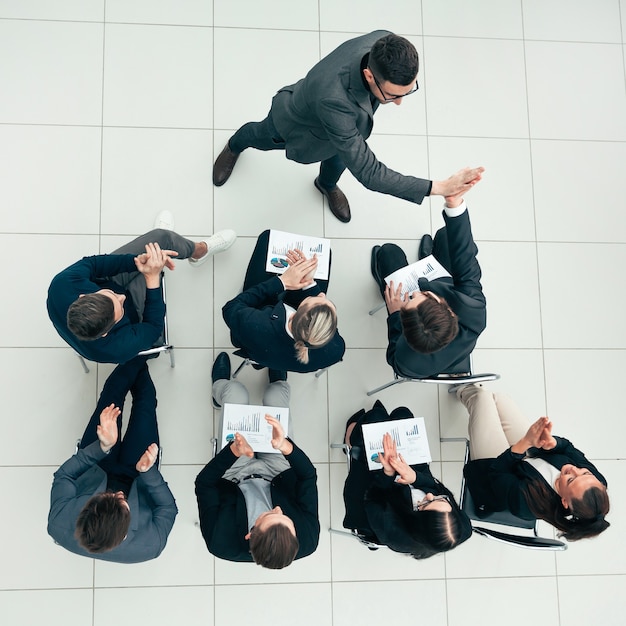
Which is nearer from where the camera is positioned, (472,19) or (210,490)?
(210,490)

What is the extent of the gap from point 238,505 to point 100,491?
676 millimetres

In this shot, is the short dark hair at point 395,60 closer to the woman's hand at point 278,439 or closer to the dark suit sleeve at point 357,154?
the dark suit sleeve at point 357,154

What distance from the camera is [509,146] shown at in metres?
3.85

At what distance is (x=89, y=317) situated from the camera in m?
2.25

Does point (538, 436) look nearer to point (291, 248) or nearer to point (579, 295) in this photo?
point (579, 295)

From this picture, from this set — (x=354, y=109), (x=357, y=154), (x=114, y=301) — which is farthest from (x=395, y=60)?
(x=114, y=301)

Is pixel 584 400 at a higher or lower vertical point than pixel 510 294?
lower

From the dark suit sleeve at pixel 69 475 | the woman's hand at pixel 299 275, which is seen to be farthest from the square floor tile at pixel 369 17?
the dark suit sleeve at pixel 69 475

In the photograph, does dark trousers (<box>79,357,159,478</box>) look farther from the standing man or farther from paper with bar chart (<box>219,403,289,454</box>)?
the standing man

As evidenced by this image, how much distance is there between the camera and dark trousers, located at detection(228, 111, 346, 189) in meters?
3.05

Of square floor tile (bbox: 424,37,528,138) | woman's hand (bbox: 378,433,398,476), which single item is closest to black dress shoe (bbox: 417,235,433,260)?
square floor tile (bbox: 424,37,528,138)

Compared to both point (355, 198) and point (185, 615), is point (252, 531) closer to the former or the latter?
point (185, 615)

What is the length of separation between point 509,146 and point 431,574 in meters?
2.98

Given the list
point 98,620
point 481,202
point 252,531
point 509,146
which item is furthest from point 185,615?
point 509,146
